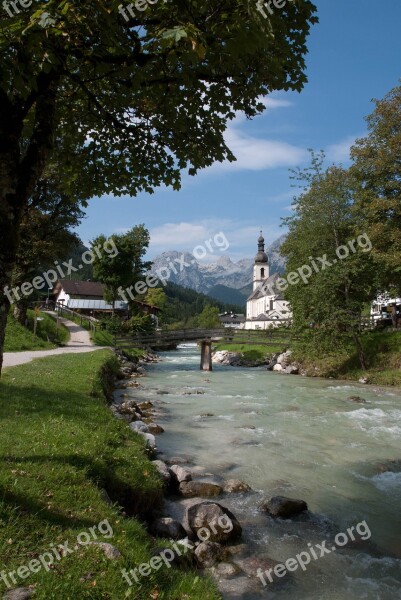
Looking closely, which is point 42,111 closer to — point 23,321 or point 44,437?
point 44,437

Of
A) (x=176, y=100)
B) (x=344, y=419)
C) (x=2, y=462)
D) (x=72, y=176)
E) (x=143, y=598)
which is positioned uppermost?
(x=176, y=100)

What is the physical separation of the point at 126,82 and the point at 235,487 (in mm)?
7623

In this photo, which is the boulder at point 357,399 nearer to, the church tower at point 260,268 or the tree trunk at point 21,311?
the tree trunk at point 21,311

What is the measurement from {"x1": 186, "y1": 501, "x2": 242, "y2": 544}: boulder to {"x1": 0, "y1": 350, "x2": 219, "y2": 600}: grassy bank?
843 mm

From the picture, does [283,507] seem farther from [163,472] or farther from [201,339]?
[201,339]

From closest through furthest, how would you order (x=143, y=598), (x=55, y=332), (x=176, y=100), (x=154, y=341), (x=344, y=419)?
1. (x=143, y=598)
2. (x=176, y=100)
3. (x=344, y=419)
4. (x=55, y=332)
5. (x=154, y=341)

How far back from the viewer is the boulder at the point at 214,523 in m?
6.44

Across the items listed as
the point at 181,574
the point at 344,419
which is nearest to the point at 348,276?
the point at 344,419

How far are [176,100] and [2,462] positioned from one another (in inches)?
222

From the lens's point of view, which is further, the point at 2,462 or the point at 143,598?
the point at 2,462

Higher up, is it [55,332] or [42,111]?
[42,111]

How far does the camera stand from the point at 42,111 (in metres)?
4.87

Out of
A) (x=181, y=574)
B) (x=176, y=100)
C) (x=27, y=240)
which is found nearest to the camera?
(x=181, y=574)

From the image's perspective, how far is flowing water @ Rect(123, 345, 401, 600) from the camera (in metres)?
5.97
